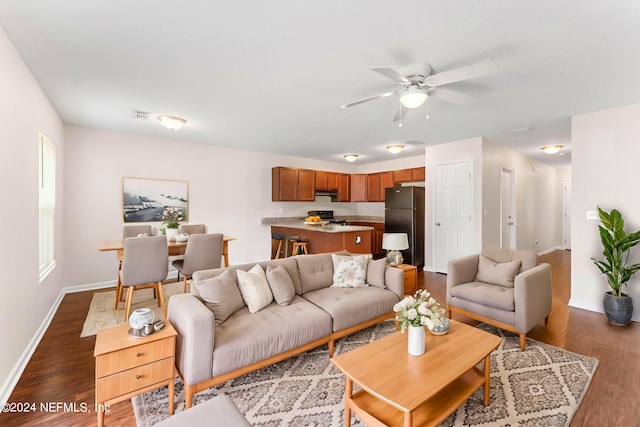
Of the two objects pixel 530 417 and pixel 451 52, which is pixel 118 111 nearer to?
pixel 451 52

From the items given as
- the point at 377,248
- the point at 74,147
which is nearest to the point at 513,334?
the point at 377,248

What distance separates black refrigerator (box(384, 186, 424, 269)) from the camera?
5.95 meters

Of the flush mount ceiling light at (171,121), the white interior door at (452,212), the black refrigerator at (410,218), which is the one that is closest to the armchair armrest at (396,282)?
the white interior door at (452,212)

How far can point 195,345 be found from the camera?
1865 millimetres

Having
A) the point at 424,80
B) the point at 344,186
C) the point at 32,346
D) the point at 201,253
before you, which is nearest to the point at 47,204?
the point at 32,346

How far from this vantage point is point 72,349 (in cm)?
269

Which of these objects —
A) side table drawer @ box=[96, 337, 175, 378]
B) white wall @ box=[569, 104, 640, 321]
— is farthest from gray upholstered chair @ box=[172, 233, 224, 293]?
white wall @ box=[569, 104, 640, 321]

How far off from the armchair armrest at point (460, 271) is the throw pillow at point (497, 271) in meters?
0.08

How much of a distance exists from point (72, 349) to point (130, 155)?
314cm

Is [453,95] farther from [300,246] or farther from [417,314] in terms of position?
[300,246]

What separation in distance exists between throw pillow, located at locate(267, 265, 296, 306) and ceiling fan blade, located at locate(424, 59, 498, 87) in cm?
208

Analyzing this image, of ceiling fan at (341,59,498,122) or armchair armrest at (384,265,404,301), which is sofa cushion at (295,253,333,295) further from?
ceiling fan at (341,59,498,122)

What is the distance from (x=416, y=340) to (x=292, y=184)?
5.08 m

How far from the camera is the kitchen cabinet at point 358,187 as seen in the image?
7.70 m
